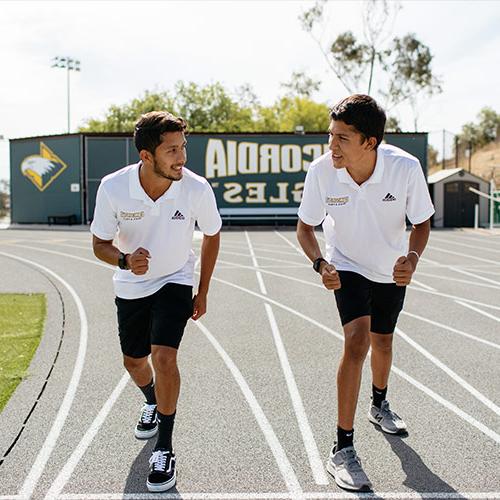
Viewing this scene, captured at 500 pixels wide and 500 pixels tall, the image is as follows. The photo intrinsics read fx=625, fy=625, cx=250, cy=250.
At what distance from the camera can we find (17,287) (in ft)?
37.6

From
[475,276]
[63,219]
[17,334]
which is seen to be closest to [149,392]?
[17,334]

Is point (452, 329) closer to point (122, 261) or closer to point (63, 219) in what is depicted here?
point (122, 261)

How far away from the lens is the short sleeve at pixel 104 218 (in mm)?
3779

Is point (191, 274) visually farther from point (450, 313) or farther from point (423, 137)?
point (423, 137)

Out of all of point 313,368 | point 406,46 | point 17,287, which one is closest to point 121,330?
point 313,368

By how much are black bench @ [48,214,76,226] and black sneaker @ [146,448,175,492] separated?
30.2 metres

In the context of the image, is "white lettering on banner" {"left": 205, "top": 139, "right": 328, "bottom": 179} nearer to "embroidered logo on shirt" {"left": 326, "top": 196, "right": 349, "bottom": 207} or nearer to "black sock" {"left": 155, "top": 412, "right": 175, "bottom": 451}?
"embroidered logo on shirt" {"left": 326, "top": 196, "right": 349, "bottom": 207}

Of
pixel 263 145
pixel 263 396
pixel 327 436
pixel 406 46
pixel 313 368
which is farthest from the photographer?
pixel 406 46

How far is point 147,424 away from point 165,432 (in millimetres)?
691

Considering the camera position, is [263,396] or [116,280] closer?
[116,280]

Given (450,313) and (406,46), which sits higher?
(406,46)

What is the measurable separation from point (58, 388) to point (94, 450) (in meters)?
1.55

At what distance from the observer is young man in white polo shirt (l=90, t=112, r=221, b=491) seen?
3615 millimetres

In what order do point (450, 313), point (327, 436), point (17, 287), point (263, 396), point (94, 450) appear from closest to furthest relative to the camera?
point (94, 450)
point (327, 436)
point (263, 396)
point (450, 313)
point (17, 287)
